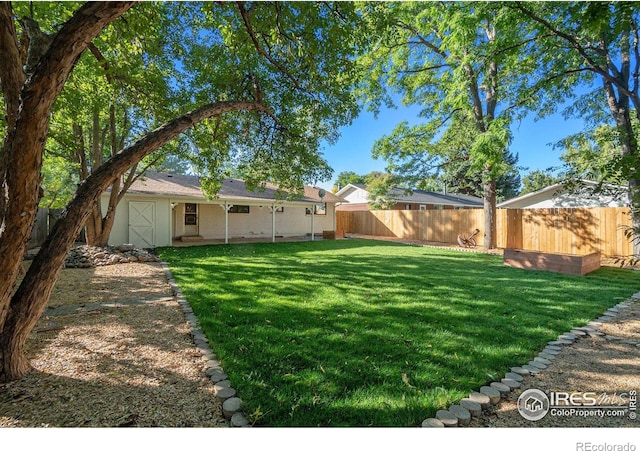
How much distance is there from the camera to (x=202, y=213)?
15.4m

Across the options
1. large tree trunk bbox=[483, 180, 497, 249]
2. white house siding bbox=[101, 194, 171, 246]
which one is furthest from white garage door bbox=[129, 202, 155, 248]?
large tree trunk bbox=[483, 180, 497, 249]

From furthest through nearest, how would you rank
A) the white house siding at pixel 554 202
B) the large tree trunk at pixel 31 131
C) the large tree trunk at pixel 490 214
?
the white house siding at pixel 554 202 → the large tree trunk at pixel 490 214 → the large tree trunk at pixel 31 131

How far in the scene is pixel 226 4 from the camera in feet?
14.5

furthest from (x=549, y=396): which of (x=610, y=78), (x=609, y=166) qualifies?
(x=610, y=78)

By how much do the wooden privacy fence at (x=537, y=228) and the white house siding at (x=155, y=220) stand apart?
41.0 ft

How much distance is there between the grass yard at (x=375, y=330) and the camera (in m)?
2.11

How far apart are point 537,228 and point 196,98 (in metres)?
12.7

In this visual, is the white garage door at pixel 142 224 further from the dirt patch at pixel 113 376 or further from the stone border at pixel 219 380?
the stone border at pixel 219 380

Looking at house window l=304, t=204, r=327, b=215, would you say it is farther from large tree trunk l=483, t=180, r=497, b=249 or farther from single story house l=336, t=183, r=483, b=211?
large tree trunk l=483, t=180, r=497, b=249

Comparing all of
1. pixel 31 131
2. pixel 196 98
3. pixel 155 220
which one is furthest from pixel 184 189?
pixel 31 131

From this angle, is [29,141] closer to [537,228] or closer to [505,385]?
[505,385]

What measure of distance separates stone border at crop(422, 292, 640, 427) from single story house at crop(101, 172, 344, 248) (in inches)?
284

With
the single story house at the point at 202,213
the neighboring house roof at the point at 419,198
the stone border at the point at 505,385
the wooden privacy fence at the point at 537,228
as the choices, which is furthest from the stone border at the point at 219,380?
the neighboring house roof at the point at 419,198

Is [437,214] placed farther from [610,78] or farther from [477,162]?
[610,78]
